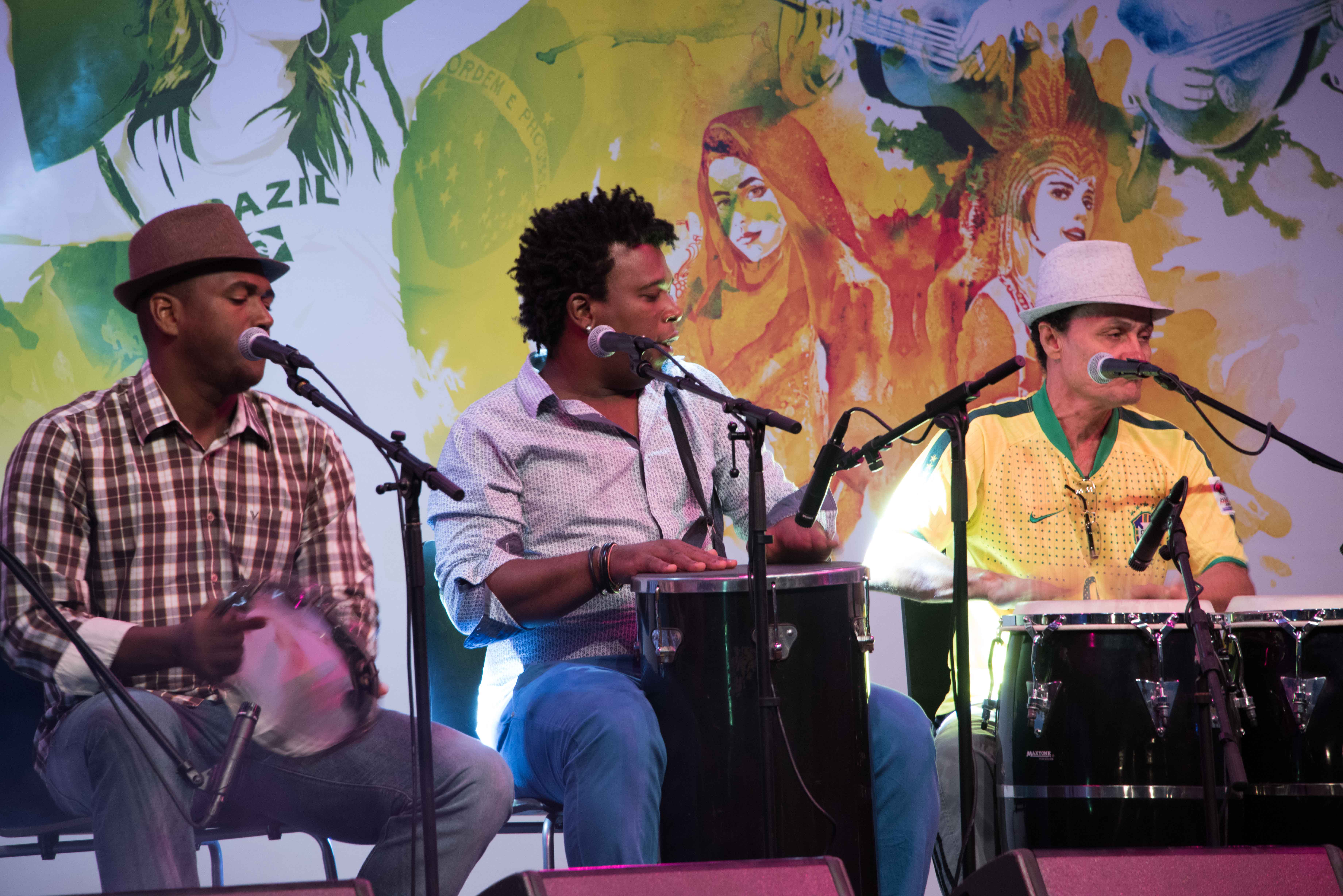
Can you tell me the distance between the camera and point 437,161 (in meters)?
3.91

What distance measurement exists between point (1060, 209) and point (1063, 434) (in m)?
1.50

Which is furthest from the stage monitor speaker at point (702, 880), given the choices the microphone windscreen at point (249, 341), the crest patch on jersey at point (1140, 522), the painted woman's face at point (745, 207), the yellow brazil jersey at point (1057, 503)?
the painted woman's face at point (745, 207)

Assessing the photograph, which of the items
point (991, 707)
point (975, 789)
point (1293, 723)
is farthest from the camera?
point (991, 707)

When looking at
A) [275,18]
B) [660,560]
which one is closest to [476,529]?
[660,560]

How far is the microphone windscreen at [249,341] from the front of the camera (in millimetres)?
2168

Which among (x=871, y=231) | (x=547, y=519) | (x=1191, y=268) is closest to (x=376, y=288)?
(x=547, y=519)

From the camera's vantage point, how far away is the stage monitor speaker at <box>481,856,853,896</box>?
160 cm

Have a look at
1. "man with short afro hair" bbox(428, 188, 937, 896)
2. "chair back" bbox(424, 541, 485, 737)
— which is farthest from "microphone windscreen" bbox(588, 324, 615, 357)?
"chair back" bbox(424, 541, 485, 737)

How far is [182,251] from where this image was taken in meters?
2.50

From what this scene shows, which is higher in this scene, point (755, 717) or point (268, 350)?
point (268, 350)

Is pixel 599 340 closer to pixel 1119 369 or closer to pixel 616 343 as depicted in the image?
pixel 616 343

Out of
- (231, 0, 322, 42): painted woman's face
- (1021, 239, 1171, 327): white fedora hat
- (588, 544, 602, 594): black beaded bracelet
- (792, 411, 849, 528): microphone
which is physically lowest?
(588, 544, 602, 594): black beaded bracelet

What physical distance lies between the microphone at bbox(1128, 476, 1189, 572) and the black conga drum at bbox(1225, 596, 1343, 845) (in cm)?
22

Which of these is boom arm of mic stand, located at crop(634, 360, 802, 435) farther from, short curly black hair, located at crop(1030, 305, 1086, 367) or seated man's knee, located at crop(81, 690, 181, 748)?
short curly black hair, located at crop(1030, 305, 1086, 367)
